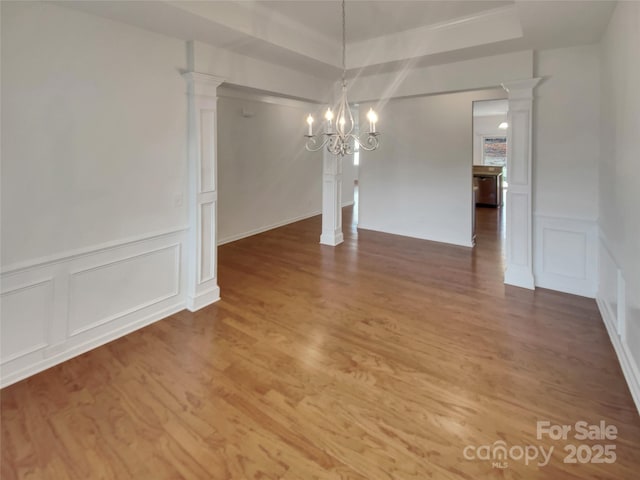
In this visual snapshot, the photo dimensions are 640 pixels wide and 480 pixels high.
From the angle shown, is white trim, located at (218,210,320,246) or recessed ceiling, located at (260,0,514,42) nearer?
recessed ceiling, located at (260,0,514,42)

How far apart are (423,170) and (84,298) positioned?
207 inches

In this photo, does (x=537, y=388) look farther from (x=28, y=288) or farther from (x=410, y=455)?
(x=28, y=288)

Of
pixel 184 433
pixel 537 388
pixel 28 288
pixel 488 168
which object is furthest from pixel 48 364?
pixel 488 168

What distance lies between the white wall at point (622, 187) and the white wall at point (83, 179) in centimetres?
336

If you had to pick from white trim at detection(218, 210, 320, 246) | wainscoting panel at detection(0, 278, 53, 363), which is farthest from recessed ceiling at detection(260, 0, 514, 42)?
white trim at detection(218, 210, 320, 246)

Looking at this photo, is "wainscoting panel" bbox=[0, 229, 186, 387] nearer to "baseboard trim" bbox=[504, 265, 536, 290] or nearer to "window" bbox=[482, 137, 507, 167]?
"baseboard trim" bbox=[504, 265, 536, 290]

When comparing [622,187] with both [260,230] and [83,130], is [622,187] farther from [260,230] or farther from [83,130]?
[260,230]

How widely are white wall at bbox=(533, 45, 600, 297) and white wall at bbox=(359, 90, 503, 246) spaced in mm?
1644

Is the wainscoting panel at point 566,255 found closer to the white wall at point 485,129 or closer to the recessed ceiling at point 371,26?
the recessed ceiling at point 371,26

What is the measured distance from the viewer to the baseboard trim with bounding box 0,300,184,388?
2.37 meters

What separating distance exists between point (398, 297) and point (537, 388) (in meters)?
1.64

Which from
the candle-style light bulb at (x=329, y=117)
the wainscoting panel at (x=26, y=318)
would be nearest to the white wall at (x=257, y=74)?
the candle-style light bulb at (x=329, y=117)

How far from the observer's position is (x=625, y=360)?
2420 millimetres

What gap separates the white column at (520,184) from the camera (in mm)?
3750
